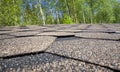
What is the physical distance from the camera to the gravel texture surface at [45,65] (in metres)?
0.50

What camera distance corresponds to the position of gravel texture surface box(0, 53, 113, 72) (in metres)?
0.50

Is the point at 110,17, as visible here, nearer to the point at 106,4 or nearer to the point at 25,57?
the point at 106,4

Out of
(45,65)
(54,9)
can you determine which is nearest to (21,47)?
(45,65)

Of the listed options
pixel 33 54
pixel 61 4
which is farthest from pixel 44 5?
pixel 33 54

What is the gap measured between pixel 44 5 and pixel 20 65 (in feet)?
47.9

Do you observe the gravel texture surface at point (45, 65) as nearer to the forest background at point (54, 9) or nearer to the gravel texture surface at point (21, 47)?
the gravel texture surface at point (21, 47)

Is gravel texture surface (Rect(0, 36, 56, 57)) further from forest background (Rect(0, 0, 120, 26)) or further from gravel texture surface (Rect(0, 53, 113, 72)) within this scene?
forest background (Rect(0, 0, 120, 26))

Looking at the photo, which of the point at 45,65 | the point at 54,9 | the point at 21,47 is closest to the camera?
the point at 45,65

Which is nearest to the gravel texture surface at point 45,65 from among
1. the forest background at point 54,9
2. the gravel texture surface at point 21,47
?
the gravel texture surface at point 21,47

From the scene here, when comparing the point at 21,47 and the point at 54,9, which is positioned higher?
the point at 54,9

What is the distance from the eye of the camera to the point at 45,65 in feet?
1.78

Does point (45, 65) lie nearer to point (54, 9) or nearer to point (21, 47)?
point (21, 47)

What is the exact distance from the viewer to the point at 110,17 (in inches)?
863

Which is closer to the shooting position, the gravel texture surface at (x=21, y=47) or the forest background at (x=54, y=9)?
the gravel texture surface at (x=21, y=47)
